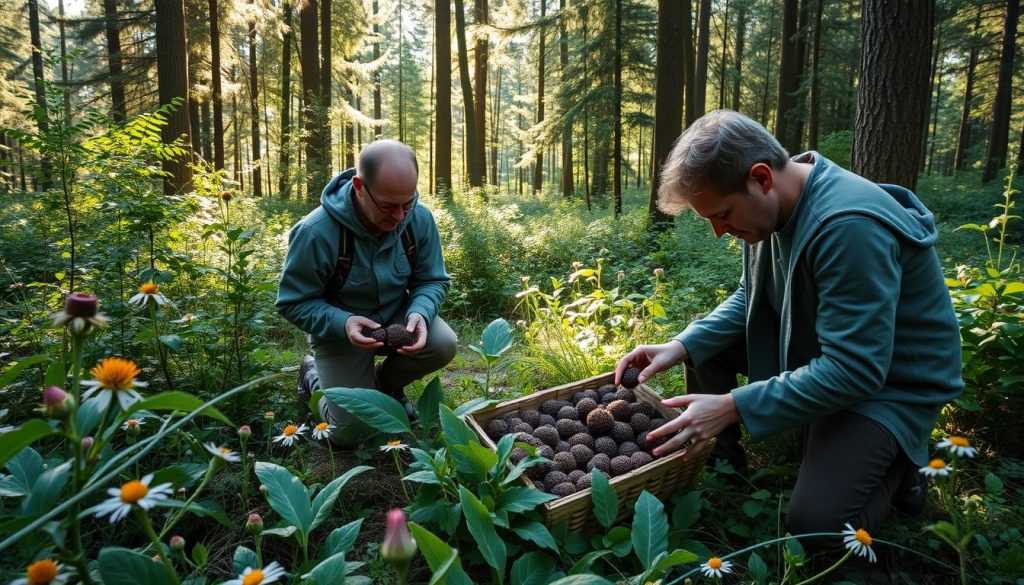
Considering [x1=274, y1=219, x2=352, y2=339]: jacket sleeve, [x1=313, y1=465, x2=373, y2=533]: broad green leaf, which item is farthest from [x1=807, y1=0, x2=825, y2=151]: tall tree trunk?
[x1=313, y1=465, x2=373, y2=533]: broad green leaf

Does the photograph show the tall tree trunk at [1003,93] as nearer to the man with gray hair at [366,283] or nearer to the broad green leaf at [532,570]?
the man with gray hair at [366,283]

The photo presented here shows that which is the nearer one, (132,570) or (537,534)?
(132,570)

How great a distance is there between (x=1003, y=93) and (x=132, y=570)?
70.7 feet

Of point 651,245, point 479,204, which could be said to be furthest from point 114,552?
point 479,204

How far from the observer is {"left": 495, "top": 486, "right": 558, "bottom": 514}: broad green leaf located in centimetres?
174

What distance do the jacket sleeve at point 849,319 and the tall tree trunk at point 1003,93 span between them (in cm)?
1775

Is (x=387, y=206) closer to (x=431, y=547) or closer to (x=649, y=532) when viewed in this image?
(x=431, y=547)

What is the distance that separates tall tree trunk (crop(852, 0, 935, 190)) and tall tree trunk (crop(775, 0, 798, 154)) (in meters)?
12.0

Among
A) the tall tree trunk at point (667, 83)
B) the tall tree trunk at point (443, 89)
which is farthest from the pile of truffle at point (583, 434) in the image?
the tall tree trunk at point (443, 89)

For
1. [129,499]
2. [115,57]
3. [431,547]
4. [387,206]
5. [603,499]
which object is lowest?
[603,499]

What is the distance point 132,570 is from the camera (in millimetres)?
1150

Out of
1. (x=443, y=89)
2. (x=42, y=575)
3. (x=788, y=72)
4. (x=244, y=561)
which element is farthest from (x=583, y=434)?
(x=788, y=72)

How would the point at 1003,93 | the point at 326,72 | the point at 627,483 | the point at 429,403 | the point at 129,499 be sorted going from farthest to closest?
the point at 1003,93 < the point at 326,72 < the point at 429,403 < the point at 627,483 < the point at 129,499

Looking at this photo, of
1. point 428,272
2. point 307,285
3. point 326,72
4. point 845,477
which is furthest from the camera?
point 326,72
